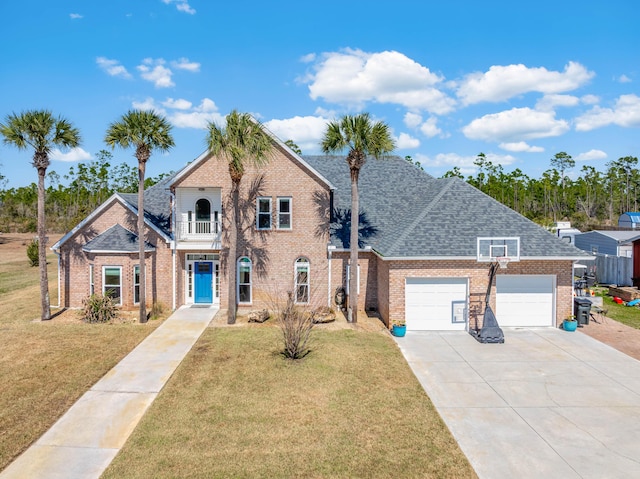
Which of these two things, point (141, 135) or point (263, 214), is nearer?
point (141, 135)

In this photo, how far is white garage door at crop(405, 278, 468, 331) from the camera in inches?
677

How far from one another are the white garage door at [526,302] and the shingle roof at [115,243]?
1651cm

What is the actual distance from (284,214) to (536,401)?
13444mm

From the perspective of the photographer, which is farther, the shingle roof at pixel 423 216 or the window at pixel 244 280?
the window at pixel 244 280

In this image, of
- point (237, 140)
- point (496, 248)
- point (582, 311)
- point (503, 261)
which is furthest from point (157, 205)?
point (582, 311)

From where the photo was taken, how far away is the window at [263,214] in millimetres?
20234

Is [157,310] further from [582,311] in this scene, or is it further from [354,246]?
[582,311]

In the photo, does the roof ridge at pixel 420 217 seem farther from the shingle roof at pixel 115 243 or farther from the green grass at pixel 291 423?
the shingle roof at pixel 115 243

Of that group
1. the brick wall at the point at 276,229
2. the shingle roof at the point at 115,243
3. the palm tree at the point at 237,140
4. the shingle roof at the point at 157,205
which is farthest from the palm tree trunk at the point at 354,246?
the shingle roof at the point at 115,243

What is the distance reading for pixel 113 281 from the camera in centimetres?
1964

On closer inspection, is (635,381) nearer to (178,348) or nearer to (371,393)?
(371,393)

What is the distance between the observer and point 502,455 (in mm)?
8242

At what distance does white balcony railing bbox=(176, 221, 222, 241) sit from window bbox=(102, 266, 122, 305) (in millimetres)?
3387

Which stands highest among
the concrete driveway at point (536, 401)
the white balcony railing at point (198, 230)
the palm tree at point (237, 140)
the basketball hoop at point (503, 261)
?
the palm tree at point (237, 140)
